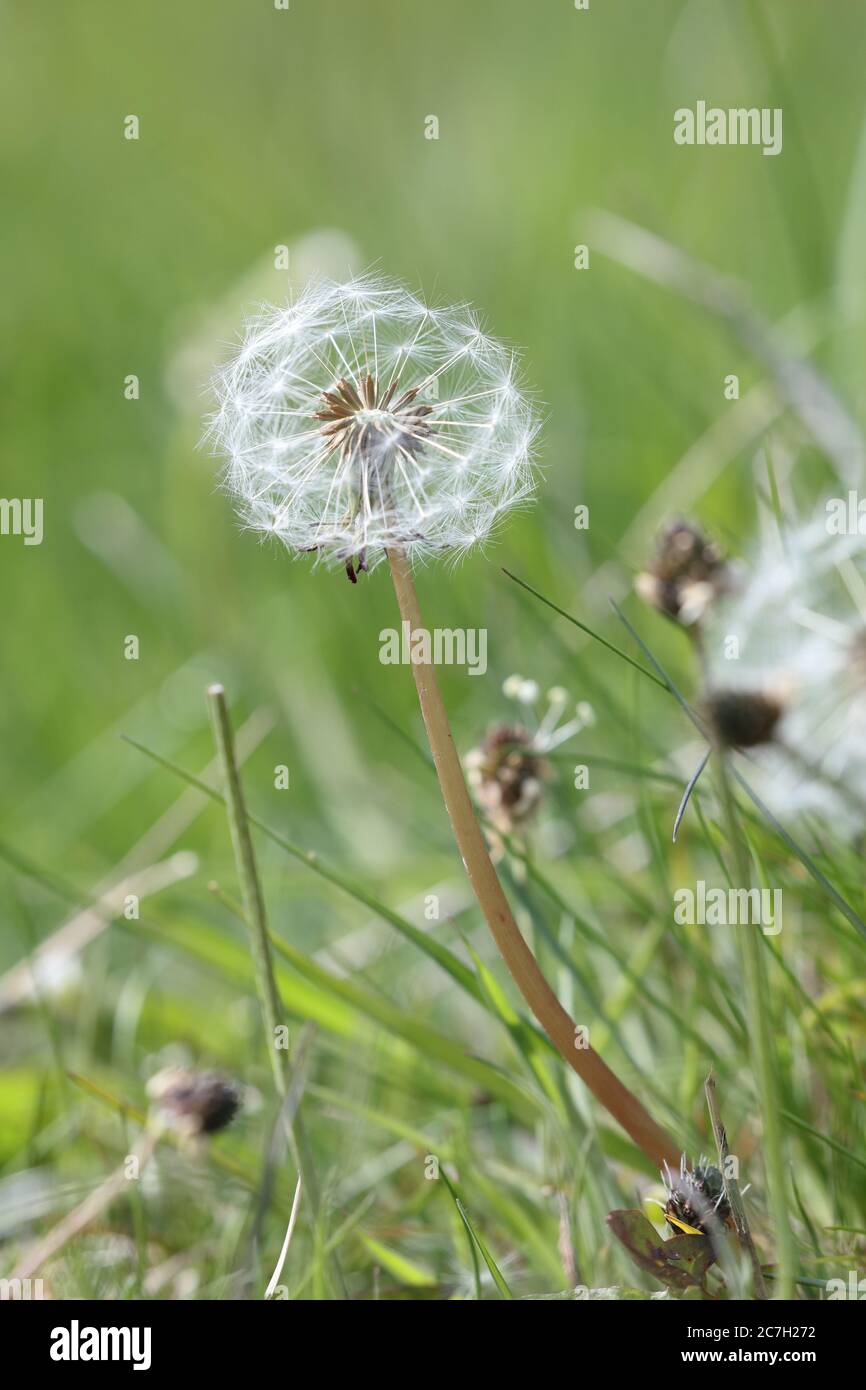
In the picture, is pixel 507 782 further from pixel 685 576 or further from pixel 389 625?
pixel 389 625

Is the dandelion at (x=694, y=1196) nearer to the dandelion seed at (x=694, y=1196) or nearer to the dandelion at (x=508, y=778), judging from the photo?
the dandelion seed at (x=694, y=1196)

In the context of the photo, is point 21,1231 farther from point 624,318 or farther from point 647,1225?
point 624,318

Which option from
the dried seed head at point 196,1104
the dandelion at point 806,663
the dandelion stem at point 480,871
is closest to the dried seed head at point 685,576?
the dandelion at point 806,663

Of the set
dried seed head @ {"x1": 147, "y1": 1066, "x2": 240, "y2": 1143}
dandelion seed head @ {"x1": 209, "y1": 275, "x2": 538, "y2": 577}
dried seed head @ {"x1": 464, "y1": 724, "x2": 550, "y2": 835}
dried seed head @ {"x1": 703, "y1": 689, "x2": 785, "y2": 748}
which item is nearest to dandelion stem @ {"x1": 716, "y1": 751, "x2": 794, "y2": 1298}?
dried seed head @ {"x1": 703, "y1": 689, "x2": 785, "y2": 748}

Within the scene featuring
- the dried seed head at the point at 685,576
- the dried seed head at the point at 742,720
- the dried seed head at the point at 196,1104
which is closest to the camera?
the dried seed head at the point at 742,720
